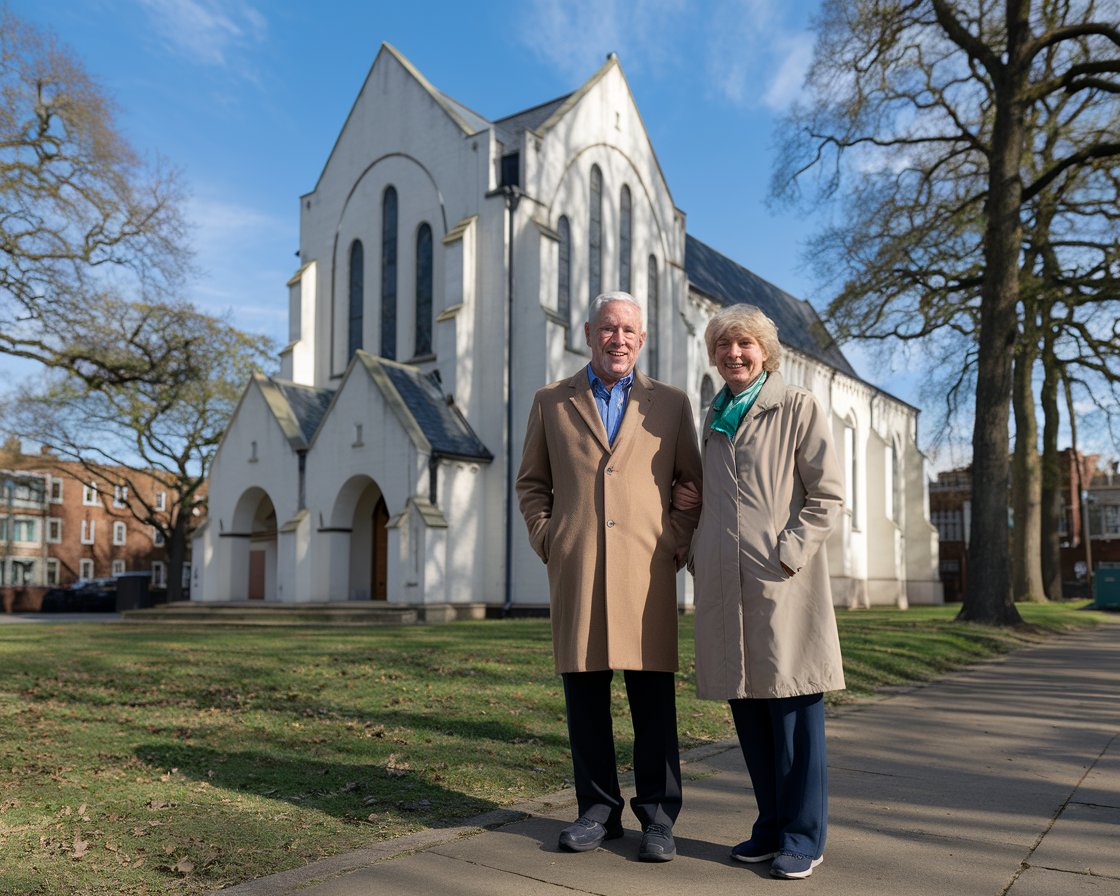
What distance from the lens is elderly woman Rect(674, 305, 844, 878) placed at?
3.95 metres

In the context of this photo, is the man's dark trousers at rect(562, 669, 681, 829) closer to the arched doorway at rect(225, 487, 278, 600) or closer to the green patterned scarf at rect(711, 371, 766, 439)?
the green patterned scarf at rect(711, 371, 766, 439)

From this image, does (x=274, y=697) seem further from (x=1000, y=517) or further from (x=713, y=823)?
(x=1000, y=517)

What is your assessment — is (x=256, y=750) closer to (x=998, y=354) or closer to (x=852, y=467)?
(x=998, y=354)

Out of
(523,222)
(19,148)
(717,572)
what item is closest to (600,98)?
(523,222)

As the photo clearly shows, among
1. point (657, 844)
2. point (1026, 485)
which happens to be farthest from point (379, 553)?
point (657, 844)

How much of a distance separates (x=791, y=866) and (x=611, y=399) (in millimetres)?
2093

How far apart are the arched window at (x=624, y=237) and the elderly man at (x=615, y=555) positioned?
25640 mm

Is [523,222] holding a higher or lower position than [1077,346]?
higher

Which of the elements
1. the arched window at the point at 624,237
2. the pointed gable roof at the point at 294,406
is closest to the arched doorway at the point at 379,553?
the pointed gable roof at the point at 294,406

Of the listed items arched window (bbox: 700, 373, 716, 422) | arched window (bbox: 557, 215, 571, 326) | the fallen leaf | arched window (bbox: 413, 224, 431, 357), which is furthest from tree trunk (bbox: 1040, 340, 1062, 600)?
the fallen leaf

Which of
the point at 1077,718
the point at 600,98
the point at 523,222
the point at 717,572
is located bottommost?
the point at 1077,718

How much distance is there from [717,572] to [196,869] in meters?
2.39

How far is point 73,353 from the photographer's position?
22.0 m

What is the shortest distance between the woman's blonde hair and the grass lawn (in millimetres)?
2600
